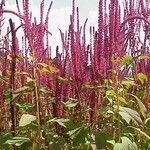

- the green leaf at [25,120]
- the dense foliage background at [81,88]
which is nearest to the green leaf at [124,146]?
the dense foliage background at [81,88]

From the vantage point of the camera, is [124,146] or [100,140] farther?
[100,140]

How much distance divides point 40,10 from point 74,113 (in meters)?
0.97

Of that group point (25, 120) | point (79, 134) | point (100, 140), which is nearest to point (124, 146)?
point (100, 140)

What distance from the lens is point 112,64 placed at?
3385 mm

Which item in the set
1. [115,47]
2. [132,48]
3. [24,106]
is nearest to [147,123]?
[115,47]

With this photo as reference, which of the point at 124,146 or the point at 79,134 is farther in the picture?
the point at 79,134

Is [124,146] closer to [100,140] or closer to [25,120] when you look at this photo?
[100,140]

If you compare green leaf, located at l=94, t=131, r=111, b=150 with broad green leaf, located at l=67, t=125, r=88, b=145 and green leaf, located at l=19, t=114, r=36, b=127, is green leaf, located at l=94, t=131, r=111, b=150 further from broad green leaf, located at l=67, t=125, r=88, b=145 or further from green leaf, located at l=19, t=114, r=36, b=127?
green leaf, located at l=19, t=114, r=36, b=127

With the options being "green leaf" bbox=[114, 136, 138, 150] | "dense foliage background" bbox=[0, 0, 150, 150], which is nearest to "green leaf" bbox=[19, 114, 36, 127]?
"dense foliage background" bbox=[0, 0, 150, 150]

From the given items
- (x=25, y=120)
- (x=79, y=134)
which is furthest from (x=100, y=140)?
(x=25, y=120)

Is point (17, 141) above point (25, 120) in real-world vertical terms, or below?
below

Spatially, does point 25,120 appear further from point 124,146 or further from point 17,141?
point 124,146

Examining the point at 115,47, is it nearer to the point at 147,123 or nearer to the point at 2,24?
the point at 147,123

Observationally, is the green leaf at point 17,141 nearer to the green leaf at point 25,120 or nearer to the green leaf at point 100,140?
the green leaf at point 25,120
